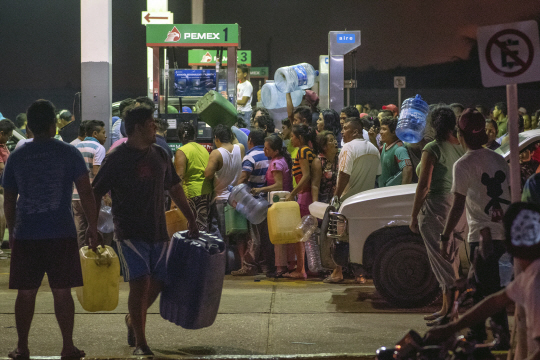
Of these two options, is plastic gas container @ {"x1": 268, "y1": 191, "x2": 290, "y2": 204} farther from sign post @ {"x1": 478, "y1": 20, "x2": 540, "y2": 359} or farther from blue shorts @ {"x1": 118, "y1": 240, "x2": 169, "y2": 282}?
sign post @ {"x1": 478, "y1": 20, "x2": 540, "y2": 359}

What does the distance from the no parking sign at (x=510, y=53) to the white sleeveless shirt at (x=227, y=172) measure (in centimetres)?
484

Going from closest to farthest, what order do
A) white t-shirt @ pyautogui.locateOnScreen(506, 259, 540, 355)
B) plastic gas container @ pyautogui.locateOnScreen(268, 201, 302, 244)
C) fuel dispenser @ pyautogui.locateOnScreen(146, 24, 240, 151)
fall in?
white t-shirt @ pyautogui.locateOnScreen(506, 259, 540, 355) < plastic gas container @ pyautogui.locateOnScreen(268, 201, 302, 244) < fuel dispenser @ pyautogui.locateOnScreen(146, 24, 240, 151)

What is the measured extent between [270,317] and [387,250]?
1.38 meters

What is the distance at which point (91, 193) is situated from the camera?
5.29 metres

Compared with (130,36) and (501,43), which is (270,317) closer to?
(501,43)

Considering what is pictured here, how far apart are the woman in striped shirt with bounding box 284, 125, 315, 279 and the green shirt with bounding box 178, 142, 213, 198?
1158mm

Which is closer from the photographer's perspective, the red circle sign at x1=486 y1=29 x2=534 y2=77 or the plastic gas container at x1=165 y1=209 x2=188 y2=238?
the red circle sign at x1=486 y1=29 x2=534 y2=77

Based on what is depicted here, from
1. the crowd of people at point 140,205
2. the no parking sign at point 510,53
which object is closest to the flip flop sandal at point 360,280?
the crowd of people at point 140,205

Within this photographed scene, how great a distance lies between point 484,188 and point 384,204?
1.76 m

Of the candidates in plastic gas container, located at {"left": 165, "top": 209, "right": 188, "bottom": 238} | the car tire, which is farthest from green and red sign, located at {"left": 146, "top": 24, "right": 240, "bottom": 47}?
the car tire

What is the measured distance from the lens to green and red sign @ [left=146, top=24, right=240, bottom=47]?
12.5m

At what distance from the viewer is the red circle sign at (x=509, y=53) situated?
4871 millimetres

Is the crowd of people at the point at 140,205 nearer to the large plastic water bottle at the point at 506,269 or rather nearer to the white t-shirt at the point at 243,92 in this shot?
the large plastic water bottle at the point at 506,269

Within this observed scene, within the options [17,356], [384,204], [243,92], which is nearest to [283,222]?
[384,204]
